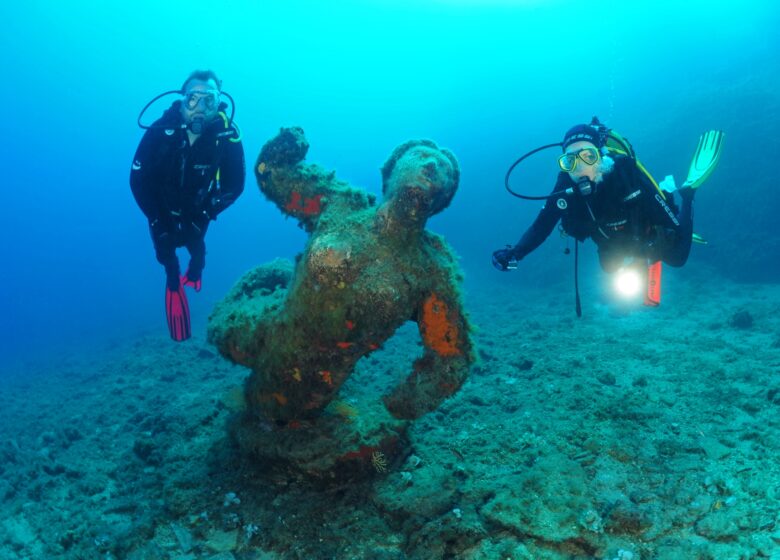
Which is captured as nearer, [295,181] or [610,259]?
[295,181]

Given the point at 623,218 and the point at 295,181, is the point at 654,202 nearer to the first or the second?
the point at 623,218

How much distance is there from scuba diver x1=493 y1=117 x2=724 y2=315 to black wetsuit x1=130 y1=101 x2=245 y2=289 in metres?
4.03

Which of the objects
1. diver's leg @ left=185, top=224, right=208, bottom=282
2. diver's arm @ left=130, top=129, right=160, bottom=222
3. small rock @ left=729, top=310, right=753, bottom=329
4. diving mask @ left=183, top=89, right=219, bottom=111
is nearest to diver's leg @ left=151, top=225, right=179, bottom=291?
diver's arm @ left=130, top=129, right=160, bottom=222

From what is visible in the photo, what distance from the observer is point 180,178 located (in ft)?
18.6

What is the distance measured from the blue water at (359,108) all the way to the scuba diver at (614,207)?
10.8 ft

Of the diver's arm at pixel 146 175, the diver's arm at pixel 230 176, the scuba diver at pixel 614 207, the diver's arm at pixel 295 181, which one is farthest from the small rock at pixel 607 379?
the diver's arm at pixel 146 175

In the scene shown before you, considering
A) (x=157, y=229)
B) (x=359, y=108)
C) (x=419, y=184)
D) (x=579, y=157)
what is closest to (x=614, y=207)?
(x=579, y=157)

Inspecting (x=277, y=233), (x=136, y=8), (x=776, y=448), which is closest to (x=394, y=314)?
(x=776, y=448)

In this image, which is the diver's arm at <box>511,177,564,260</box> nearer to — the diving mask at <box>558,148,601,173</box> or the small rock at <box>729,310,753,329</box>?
the diving mask at <box>558,148,601,173</box>

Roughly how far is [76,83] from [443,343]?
129 meters

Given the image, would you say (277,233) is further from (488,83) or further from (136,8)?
(136,8)

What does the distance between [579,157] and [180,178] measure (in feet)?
17.4

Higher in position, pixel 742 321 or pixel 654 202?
pixel 654 202

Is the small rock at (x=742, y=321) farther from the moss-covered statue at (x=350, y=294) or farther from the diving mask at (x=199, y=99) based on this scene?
the diving mask at (x=199, y=99)
